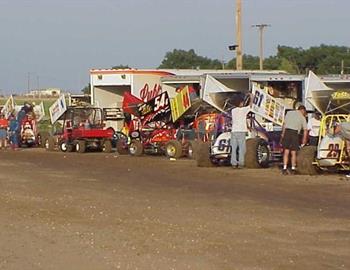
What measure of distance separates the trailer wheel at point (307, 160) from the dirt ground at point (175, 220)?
411 millimetres

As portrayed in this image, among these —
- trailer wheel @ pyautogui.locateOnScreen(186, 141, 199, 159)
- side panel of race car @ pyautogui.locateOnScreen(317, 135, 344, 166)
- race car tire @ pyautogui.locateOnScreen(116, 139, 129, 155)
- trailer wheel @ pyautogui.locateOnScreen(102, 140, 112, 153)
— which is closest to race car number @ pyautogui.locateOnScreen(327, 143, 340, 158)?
side panel of race car @ pyautogui.locateOnScreen(317, 135, 344, 166)

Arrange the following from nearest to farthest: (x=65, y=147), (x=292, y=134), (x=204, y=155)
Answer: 1. (x=292, y=134)
2. (x=204, y=155)
3. (x=65, y=147)

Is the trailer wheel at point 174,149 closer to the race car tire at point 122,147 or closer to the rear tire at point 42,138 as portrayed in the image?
the race car tire at point 122,147

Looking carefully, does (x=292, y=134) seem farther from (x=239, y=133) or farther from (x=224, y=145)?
(x=224, y=145)

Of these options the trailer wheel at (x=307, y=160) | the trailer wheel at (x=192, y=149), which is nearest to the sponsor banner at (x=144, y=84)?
the trailer wheel at (x=192, y=149)

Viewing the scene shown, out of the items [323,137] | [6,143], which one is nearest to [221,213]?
[323,137]

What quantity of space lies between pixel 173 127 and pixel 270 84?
11.0 feet

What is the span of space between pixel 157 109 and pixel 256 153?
7200 millimetres

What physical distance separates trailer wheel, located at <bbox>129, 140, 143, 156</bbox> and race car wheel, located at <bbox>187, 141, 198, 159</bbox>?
2245 mm

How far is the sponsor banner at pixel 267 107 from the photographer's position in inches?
883

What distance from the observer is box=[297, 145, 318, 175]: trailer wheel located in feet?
64.7

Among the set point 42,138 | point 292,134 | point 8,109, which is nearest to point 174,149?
point 292,134

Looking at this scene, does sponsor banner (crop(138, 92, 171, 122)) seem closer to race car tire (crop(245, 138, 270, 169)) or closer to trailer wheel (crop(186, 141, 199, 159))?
trailer wheel (crop(186, 141, 199, 159))

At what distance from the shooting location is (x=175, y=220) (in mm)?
12805
